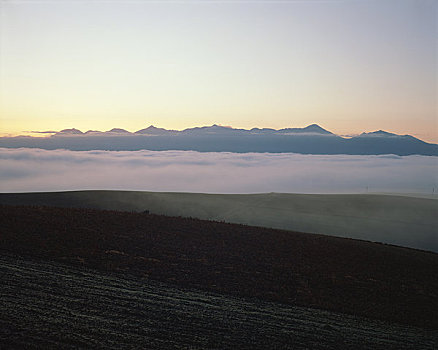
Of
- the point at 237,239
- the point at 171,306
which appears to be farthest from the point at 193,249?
the point at 171,306

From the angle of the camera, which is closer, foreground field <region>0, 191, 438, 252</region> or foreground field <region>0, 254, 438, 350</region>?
foreground field <region>0, 254, 438, 350</region>

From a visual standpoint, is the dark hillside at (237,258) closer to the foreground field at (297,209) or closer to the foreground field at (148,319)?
the foreground field at (148,319)

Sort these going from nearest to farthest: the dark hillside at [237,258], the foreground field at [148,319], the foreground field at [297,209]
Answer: the foreground field at [148,319] < the dark hillside at [237,258] < the foreground field at [297,209]

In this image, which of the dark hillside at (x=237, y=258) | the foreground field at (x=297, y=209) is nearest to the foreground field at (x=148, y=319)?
the dark hillside at (x=237, y=258)

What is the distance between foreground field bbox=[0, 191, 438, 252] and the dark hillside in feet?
121

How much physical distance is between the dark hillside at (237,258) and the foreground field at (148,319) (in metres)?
1.23

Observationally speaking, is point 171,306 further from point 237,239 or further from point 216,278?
point 237,239

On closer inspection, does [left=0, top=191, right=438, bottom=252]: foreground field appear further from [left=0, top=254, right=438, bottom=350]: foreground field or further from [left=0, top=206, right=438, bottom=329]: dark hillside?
[left=0, top=254, right=438, bottom=350]: foreground field

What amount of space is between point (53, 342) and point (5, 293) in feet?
12.6

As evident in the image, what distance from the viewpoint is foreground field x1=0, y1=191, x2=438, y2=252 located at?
6338 centimetres

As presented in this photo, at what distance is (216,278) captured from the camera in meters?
17.4

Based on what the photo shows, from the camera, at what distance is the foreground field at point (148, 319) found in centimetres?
1022

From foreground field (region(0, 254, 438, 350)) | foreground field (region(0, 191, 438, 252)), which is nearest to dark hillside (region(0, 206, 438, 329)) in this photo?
foreground field (region(0, 254, 438, 350))

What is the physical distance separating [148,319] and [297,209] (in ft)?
233
